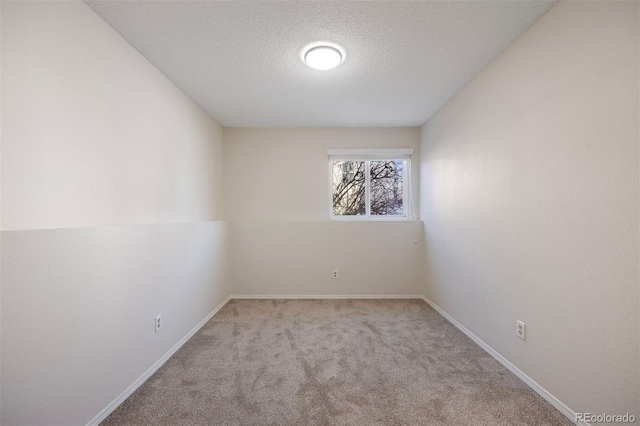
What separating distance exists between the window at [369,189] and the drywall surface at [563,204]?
60.5 inches

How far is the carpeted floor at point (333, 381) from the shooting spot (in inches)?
62.0

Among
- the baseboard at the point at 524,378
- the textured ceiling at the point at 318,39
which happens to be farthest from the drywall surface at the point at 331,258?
the textured ceiling at the point at 318,39

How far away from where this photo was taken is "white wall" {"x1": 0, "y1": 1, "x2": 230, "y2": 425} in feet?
3.90

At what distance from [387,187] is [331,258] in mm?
1363

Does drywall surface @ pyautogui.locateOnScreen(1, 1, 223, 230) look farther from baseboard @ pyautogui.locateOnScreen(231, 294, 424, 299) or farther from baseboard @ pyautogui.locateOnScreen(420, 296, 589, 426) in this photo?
baseboard @ pyautogui.locateOnScreen(420, 296, 589, 426)

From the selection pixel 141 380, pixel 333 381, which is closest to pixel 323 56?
Answer: pixel 333 381

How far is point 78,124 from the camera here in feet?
4.97

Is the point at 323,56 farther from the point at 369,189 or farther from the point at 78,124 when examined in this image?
the point at 369,189

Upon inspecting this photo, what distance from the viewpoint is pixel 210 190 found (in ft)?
11.4

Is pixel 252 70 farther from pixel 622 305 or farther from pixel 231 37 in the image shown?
pixel 622 305

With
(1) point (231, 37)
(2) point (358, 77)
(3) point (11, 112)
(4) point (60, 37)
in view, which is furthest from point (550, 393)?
(4) point (60, 37)

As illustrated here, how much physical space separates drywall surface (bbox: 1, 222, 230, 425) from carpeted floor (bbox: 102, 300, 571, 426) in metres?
0.25

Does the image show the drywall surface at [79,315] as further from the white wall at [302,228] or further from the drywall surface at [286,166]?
the drywall surface at [286,166]

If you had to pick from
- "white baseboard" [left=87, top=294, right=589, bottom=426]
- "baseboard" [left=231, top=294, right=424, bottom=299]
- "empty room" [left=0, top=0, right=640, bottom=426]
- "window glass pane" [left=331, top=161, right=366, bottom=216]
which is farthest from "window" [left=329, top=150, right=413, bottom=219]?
"white baseboard" [left=87, top=294, right=589, bottom=426]
